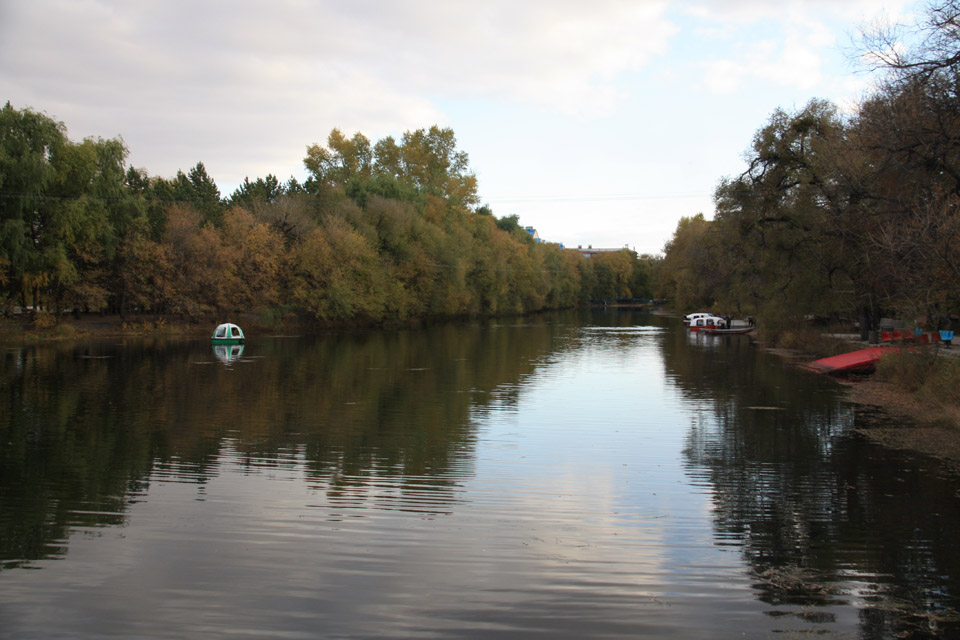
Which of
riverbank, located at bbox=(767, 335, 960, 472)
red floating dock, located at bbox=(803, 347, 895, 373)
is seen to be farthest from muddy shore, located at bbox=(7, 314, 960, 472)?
red floating dock, located at bbox=(803, 347, 895, 373)

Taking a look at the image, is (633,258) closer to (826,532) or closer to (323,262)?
(323,262)

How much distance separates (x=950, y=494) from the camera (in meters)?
10.9

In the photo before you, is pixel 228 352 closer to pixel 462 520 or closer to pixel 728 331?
pixel 462 520

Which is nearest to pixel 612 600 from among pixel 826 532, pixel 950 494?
pixel 826 532

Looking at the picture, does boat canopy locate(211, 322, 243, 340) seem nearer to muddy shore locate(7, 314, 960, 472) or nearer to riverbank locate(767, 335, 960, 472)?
muddy shore locate(7, 314, 960, 472)

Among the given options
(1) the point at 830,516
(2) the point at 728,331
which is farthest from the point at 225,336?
(1) the point at 830,516

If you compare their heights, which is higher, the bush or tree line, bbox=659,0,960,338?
tree line, bbox=659,0,960,338

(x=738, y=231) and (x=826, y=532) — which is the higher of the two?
(x=738, y=231)

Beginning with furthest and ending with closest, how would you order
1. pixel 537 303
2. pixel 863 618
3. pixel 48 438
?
1. pixel 537 303
2. pixel 48 438
3. pixel 863 618

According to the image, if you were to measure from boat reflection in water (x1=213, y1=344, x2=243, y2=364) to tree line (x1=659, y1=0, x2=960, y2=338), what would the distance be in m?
26.5

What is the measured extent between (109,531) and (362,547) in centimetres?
325

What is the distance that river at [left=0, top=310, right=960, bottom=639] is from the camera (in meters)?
6.61

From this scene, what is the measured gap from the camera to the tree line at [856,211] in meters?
17.0

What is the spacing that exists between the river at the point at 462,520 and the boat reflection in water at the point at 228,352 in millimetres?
13125
